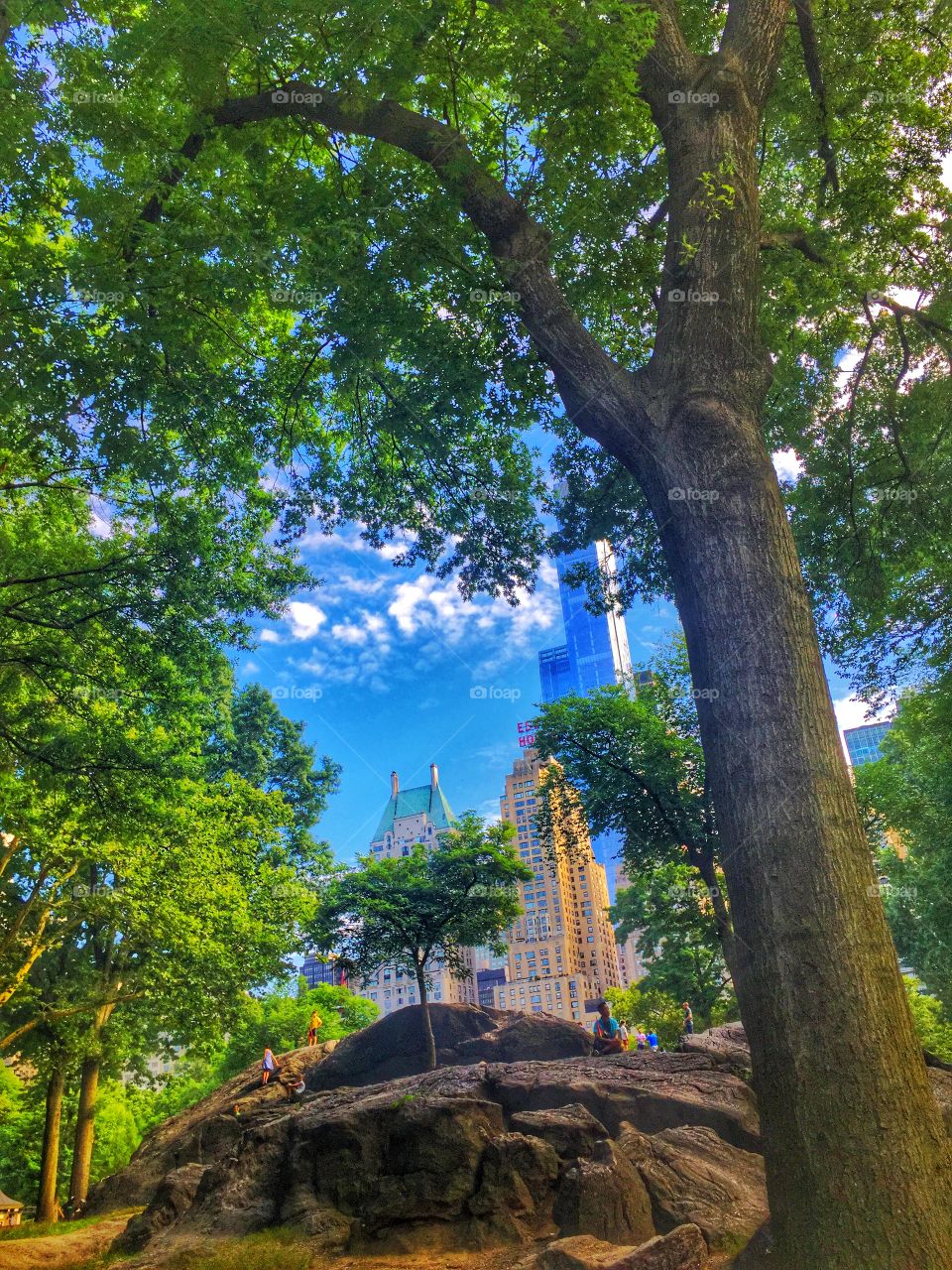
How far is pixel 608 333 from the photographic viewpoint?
1179 cm

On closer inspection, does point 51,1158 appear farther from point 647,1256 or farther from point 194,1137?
point 647,1256

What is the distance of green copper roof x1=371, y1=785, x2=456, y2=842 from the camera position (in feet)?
427

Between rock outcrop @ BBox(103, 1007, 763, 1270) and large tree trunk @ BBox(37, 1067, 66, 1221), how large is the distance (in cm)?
1321

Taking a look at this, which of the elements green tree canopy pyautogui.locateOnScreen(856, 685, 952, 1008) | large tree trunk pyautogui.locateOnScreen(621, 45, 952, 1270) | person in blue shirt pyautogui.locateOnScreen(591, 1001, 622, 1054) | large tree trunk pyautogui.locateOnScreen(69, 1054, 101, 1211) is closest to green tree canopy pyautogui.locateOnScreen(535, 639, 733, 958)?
person in blue shirt pyautogui.locateOnScreen(591, 1001, 622, 1054)

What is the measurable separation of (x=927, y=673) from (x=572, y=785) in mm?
9632

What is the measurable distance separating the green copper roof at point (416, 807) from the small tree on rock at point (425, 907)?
4143 inches

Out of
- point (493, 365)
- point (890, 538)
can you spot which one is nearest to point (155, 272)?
point (493, 365)

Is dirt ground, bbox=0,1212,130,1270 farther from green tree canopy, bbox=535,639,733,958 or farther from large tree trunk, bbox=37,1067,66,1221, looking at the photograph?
green tree canopy, bbox=535,639,733,958

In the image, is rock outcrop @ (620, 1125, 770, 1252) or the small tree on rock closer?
rock outcrop @ (620, 1125, 770, 1252)

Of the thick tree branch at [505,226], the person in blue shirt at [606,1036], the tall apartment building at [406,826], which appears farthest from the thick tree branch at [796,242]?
the tall apartment building at [406,826]

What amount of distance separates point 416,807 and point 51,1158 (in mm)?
114065

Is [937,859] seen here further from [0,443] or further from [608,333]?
[0,443]

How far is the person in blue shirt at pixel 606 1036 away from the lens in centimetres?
1681

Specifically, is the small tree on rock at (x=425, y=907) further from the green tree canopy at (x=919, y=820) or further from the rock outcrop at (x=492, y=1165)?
the green tree canopy at (x=919, y=820)
